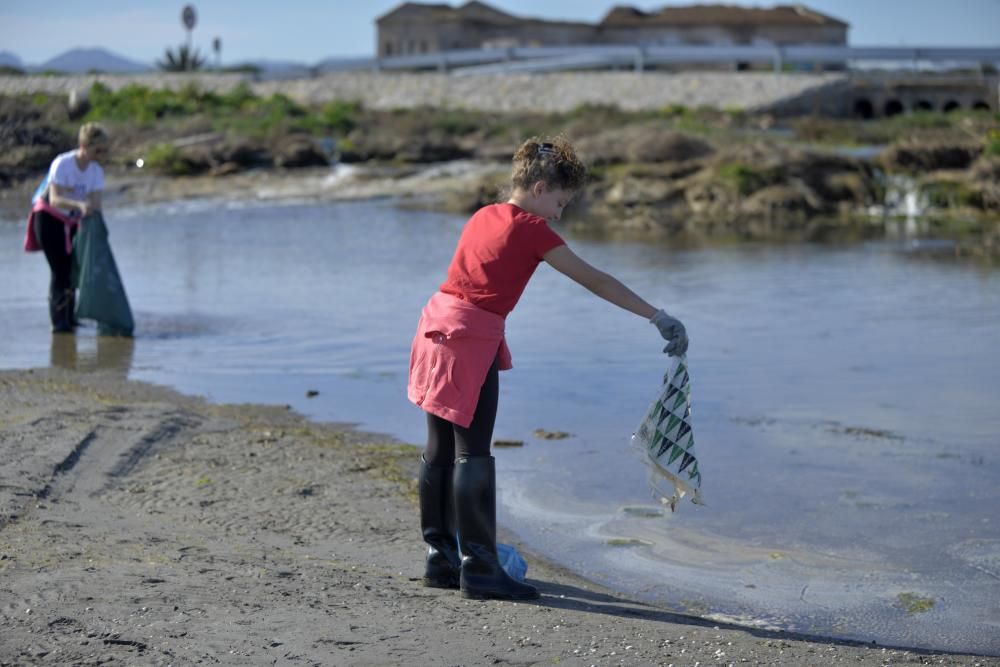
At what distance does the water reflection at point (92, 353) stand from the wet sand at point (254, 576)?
2.60 m

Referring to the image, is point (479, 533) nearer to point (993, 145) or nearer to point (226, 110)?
point (993, 145)

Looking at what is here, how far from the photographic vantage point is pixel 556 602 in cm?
545

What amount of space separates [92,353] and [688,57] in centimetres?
4267

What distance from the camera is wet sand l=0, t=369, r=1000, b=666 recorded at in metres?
4.61

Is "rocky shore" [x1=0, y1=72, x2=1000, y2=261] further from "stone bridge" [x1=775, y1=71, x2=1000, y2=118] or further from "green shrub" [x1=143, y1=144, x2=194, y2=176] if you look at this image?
"stone bridge" [x1=775, y1=71, x2=1000, y2=118]

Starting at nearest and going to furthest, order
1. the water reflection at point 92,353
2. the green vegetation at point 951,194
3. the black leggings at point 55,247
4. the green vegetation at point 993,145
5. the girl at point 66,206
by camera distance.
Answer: the water reflection at point 92,353 → the girl at point 66,206 → the black leggings at point 55,247 → the green vegetation at point 951,194 → the green vegetation at point 993,145

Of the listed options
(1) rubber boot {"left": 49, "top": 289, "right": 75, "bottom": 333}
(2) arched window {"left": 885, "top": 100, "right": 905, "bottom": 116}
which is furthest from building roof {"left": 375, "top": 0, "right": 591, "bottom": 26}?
(1) rubber boot {"left": 49, "top": 289, "right": 75, "bottom": 333}

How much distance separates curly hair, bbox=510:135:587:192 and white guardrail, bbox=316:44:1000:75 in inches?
1859

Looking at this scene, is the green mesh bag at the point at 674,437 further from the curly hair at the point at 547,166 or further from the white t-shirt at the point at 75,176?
the white t-shirt at the point at 75,176

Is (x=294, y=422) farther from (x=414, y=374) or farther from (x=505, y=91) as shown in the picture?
(x=505, y=91)

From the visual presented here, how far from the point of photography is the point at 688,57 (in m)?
51.5

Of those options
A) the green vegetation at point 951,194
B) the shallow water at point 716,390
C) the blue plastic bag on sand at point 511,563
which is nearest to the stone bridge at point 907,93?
the green vegetation at point 951,194

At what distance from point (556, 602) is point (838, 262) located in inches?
568

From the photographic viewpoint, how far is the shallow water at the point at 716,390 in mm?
6129
